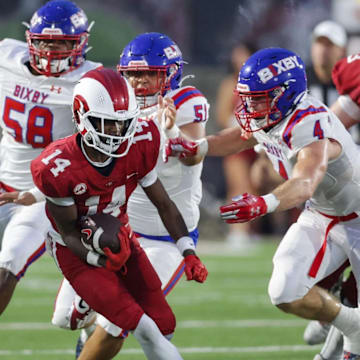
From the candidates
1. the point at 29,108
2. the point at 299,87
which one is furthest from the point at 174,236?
the point at 29,108

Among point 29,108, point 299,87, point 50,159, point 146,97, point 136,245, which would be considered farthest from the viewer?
point 29,108

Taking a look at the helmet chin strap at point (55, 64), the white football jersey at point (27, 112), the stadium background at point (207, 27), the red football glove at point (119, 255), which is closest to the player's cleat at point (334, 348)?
the red football glove at point (119, 255)

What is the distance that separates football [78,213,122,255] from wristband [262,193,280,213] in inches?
21.5

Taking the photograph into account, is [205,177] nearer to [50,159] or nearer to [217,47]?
[217,47]

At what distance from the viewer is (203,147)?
13.7ft

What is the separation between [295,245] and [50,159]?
3.77 feet

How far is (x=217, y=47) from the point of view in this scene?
10.6 m

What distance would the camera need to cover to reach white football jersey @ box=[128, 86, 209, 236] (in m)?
4.25

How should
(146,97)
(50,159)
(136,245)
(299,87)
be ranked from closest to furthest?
(50,159), (136,245), (299,87), (146,97)

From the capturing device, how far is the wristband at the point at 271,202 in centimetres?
346

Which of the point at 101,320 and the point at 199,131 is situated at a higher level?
the point at 199,131

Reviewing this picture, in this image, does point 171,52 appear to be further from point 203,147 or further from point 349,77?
point 349,77

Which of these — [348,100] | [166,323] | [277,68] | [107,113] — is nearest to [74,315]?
[166,323]

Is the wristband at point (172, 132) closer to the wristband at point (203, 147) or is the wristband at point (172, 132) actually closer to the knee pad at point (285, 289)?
the wristband at point (203, 147)
